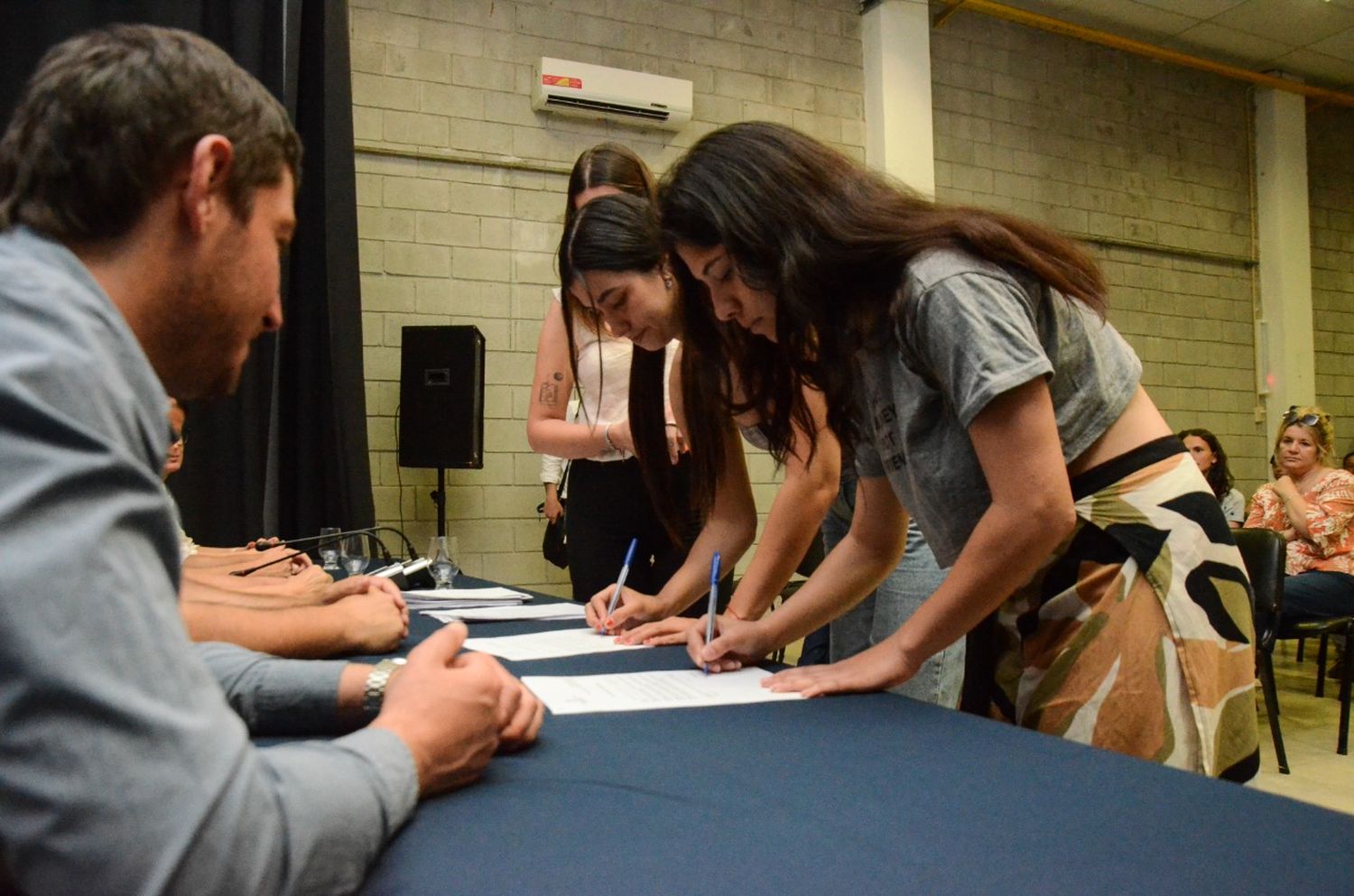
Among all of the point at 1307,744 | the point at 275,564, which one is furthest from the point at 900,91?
the point at 275,564

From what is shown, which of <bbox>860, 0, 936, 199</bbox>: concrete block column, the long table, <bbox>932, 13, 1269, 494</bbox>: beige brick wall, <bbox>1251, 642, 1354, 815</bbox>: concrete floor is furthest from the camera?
<bbox>932, 13, 1269, 494</bbox>: beige brick wall

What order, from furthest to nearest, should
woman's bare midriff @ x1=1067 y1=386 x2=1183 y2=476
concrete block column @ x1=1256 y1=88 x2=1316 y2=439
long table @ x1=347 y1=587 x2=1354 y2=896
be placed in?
concrete block column @ x1=1256 y1=88 x2=1316 y2=439 → woman's bare midriff @ x1=1067 y1=386 x2=1183 y2=476 → long table @ x1=347 y1=587 x2=1354 y2=896

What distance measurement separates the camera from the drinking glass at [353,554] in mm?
2162

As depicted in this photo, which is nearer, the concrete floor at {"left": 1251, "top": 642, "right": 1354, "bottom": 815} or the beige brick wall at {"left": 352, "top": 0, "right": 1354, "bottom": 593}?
the concrete floor at {"left": 1251, "top": 642, "right": 1354, "bottom": 815}

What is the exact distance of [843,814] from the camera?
611 mm

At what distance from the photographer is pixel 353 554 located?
7.82 ft

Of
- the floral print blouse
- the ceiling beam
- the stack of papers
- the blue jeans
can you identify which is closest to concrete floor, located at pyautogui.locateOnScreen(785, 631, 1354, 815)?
the floral print blouse

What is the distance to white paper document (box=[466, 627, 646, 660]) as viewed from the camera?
48.9 inches

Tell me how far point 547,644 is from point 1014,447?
67cm

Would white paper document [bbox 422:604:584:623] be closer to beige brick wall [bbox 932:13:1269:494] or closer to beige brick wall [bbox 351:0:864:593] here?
beige brick wall [bbox 351:0:864:593]

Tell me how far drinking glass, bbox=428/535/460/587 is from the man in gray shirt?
1.48m

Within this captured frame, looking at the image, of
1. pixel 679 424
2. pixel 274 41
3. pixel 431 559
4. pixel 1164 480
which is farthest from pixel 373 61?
pixel 1164 480

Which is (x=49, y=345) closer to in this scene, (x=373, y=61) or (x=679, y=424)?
(x=679, y=424)

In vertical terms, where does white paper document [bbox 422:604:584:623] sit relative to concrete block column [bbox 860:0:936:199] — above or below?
below
